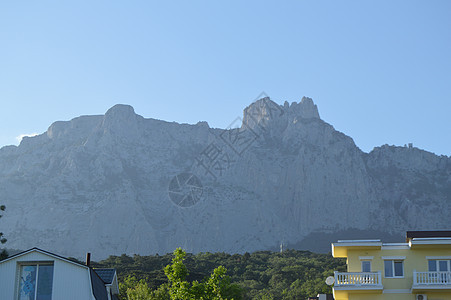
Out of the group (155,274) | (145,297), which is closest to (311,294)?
(155,274)

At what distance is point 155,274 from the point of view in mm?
115312

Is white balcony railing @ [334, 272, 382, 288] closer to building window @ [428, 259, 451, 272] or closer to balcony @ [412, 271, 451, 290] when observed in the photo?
balcony @ [412, 271, 451, 290]

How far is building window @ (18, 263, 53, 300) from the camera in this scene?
1373 inches

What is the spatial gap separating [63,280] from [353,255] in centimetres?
1861

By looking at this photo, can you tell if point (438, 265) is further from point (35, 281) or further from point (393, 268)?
point (35, 281)

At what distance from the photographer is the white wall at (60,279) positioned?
3459 centimetres

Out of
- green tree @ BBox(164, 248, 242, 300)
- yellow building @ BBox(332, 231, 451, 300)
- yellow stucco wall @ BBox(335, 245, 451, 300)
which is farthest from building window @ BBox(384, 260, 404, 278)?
green tree @ BBox(164, 248, 242, 300)

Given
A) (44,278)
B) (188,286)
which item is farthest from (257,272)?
(44,278)

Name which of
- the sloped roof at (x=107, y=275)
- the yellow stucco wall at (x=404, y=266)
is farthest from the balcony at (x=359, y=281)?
the sloped roof at (x=107, y=275)

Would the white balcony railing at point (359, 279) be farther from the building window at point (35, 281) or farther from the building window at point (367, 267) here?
the building window at point (35, 281)

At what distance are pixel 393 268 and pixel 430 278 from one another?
235 cm

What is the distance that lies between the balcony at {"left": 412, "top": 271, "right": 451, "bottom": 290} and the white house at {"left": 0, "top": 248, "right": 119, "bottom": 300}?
1918 centimetres

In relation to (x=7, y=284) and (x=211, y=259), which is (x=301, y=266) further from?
(x=7, y=284)

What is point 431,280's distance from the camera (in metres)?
41.7
